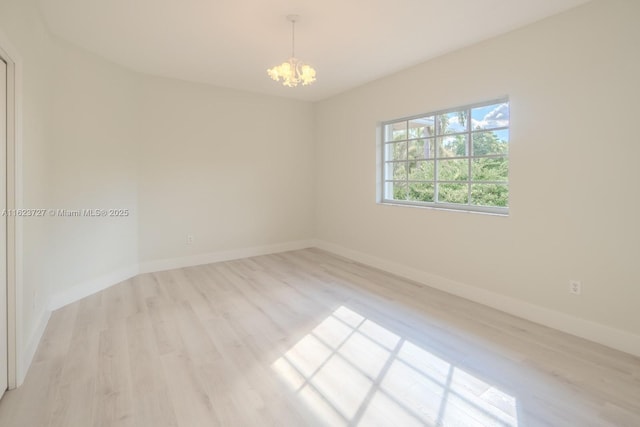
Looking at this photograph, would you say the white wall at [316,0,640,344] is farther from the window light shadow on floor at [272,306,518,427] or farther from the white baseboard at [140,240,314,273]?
the white baseboard at [140,240,314,273]

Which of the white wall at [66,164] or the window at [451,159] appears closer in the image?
the white wall at [66,164]

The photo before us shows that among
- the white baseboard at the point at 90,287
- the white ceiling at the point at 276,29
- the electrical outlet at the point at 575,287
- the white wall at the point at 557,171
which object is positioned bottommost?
the white baseboard at the point at 90,287

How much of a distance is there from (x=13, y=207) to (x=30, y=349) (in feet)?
3.40

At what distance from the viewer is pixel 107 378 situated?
199 cm

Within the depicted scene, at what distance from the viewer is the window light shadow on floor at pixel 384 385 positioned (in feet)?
5.52

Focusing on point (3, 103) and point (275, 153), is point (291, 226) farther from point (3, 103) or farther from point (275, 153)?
point (3, 103)

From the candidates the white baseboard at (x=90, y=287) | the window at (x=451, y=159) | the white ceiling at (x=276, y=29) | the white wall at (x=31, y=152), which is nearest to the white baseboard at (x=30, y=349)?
the white wall at (x=31, y=152)

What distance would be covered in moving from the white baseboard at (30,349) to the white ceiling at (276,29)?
255cm

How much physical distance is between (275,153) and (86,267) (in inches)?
120

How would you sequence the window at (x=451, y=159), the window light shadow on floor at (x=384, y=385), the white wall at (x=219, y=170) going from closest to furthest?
1. the window light shadow on floor at (x=384, y=385)
2. the window at (x=451, y=159)
3. the white wall at (x=219, y=170)

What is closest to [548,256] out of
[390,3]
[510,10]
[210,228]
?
[510,10]

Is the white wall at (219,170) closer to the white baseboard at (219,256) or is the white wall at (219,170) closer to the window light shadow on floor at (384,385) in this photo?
the white baseboard at (219,256)

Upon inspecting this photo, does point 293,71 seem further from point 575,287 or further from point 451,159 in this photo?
point 575,287

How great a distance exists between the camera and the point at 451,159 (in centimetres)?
359
